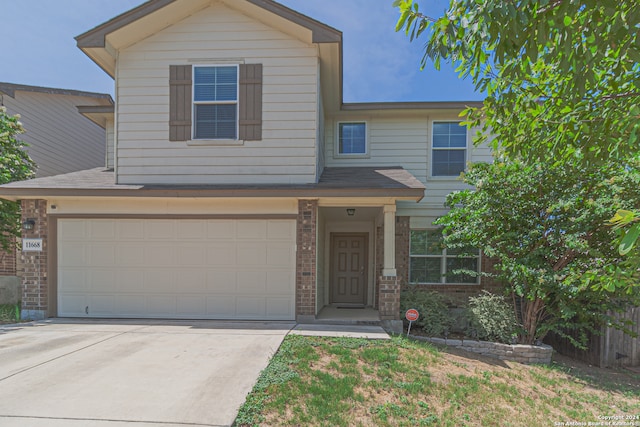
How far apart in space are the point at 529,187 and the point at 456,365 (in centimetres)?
357

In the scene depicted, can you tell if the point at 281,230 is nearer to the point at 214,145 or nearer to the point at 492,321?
the point at 214,145

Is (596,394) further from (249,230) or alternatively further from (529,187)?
(249,230)

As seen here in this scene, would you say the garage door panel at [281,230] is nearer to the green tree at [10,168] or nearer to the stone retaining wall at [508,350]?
the stone retaining wall at [508,350]

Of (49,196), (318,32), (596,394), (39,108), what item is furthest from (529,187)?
(39,108)

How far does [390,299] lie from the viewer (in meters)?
6.71

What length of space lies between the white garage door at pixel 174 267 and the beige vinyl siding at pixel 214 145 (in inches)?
42.7

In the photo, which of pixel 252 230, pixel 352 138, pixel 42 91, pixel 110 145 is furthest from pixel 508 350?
pixel 42 91

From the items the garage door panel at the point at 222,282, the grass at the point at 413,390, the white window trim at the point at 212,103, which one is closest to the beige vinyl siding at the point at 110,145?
the white window trim at the point at 212,103

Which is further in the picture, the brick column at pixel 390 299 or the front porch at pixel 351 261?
the front porch at pixel 351 261

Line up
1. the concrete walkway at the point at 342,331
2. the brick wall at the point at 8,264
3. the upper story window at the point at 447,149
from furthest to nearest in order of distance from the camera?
the brick wall at the point at 8,264 < the upper story window at the point at 447,149 < the concrete walkway at the point at 342,331

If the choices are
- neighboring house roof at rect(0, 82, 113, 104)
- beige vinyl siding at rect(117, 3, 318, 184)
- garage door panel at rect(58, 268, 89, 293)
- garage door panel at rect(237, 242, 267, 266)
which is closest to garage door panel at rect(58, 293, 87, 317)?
garage door panel at rect(58, 268, 89, 293)

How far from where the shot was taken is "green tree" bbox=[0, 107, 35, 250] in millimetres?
8203

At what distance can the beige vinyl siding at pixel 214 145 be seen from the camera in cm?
721

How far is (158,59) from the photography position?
733 cm
